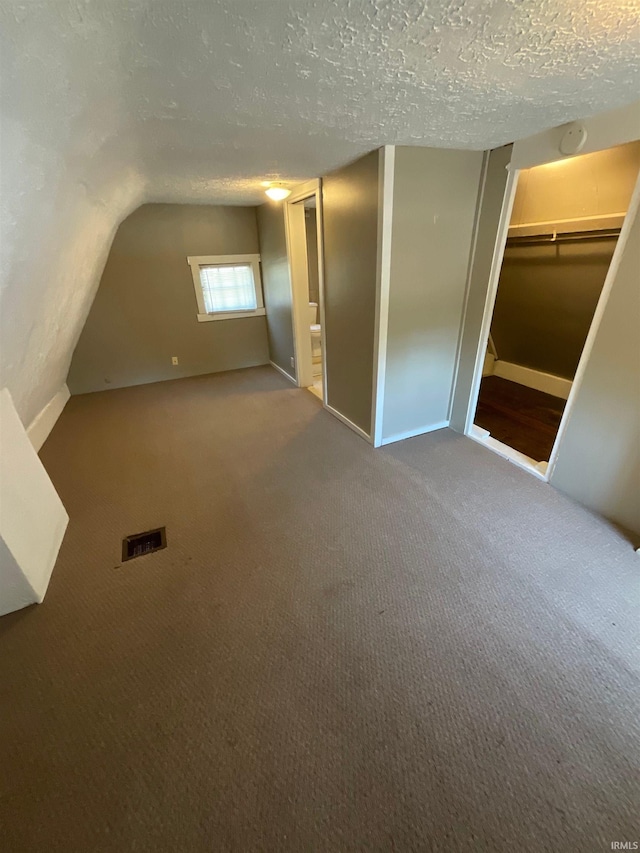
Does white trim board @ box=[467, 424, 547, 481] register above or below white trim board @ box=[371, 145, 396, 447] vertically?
below

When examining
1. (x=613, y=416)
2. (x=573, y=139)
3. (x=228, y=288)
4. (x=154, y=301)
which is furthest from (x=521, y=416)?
(x=154, y=301)

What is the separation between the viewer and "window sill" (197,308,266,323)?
4559mm

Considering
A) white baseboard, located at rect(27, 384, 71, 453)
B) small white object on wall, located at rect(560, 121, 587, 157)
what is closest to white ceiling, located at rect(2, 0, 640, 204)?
small white object on wall, located at rect(560, 121, 587, 157)

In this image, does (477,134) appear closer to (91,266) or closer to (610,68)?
(610,68)

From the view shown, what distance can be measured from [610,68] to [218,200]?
3.45 m

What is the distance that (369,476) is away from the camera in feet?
8.23

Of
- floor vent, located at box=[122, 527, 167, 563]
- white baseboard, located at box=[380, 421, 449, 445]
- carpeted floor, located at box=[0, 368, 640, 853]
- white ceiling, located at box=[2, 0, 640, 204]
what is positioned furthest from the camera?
white baseboard, located at box=[380, 421, 449, 445]

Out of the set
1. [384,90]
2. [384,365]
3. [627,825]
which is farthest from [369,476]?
[384,90]

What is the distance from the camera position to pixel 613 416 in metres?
1.94

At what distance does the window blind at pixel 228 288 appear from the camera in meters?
4.45

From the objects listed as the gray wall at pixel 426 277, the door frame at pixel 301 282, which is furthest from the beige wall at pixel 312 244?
the gray wall at pixel 426 277

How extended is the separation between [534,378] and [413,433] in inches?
81.8

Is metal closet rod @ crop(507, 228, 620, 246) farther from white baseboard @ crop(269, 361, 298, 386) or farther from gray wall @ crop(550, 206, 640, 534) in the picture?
white baseboard @ crop(269, 361, 298, 386)

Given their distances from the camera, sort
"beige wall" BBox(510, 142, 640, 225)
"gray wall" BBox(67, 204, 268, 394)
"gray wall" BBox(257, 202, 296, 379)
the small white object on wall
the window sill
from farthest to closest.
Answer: the window sill
"gray wall" BBox(67, 204, 268, 394)
"gray wall" BBox(257, 202, 296, 379)
"beige wall" BBox(510, 142, 640, 225)
the small white object on wall
